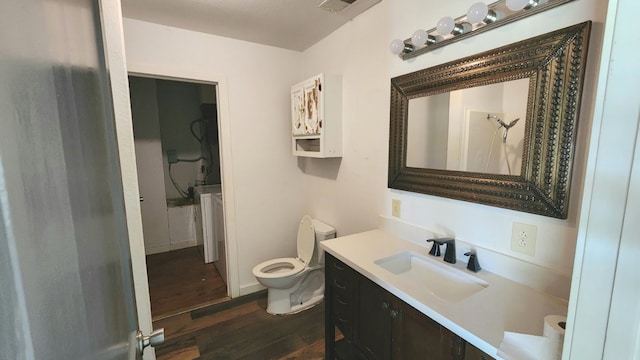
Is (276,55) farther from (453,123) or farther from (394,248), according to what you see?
(394,248)

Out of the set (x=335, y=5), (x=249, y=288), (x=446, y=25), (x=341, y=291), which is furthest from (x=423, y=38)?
(x=249, y=288)

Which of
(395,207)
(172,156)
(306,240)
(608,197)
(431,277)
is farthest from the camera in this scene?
(172,156)

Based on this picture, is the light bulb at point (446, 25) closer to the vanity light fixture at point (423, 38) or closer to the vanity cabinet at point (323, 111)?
the vanity light fixture at point (423, 38)

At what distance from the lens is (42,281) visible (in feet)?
0.75

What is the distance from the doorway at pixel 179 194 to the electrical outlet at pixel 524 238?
7.65ft

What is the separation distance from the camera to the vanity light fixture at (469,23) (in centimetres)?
101

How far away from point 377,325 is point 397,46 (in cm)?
144

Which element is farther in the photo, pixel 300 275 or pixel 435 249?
pixel 300 275

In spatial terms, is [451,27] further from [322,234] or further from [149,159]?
[149,159]

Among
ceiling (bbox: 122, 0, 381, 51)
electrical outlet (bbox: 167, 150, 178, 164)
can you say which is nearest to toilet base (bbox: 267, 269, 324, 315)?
ceiling (bbox: 122, 0, 381, 51)

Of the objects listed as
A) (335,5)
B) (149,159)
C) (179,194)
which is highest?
(335,5)

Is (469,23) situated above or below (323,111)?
above

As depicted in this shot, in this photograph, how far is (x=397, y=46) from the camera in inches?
59.6

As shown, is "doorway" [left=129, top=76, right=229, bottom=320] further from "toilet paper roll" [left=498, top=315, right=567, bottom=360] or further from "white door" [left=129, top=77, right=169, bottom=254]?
"toilet paper roll" [left=498, top=315, right=567, bottom=360]
